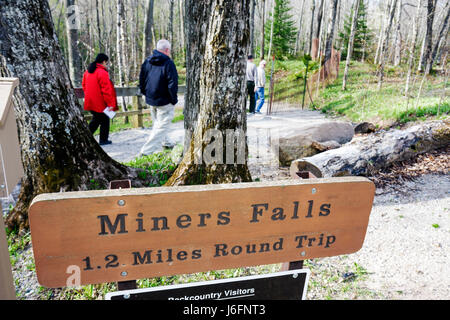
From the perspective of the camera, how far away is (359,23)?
2697cm

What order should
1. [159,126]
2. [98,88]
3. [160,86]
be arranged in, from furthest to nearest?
[98,88]
[159,126]
[160,86]

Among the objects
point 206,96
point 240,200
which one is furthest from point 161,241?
point 206,96

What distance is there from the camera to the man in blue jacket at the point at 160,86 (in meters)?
5.45

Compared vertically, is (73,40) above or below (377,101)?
above

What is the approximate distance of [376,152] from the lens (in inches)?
189

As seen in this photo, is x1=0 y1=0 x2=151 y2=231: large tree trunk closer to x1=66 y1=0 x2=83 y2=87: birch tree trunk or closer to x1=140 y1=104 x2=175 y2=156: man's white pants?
x1=140 y1=104 x2=175 y2=156: man's white pants

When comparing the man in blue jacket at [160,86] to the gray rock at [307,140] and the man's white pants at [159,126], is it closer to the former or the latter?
the man's white pants at [159,126]

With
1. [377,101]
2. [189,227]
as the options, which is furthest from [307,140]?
[377,101]

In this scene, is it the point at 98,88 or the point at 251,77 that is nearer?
the point at 98,88

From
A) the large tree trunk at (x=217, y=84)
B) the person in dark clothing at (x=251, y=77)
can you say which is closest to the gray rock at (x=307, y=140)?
the large tree trunk at (x=217, y=84)

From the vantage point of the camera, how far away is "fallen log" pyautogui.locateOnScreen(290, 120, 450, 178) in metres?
4.49

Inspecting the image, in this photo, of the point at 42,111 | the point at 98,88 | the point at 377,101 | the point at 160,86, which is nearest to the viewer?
the point at 42,111

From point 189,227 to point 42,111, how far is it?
2494 millimetres

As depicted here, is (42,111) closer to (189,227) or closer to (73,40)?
(189,227)
